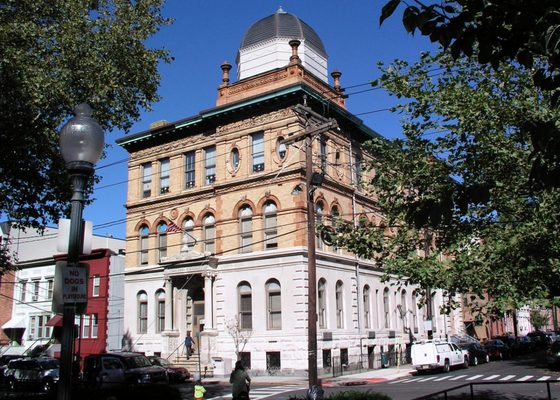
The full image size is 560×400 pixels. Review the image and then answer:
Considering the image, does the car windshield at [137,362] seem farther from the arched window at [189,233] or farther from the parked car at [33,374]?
the arched window at [189,233]

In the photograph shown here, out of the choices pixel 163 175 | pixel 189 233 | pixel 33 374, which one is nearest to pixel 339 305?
pixel 189 233

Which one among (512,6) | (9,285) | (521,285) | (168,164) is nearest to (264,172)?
(168,164)

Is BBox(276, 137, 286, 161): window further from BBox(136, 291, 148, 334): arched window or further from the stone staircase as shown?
BBox(136, 291, 148, 334): arched window

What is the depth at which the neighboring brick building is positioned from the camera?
3170 centimetres

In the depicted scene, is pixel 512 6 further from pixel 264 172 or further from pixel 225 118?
pixel 225 118

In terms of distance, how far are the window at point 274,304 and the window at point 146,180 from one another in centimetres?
1220

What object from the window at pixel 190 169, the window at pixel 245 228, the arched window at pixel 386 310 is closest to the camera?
the window at pixel 245 228

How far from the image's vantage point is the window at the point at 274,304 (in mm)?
31688

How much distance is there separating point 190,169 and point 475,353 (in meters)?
22.7

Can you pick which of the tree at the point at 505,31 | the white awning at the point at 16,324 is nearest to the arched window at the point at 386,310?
the white awning at the point at 16,324

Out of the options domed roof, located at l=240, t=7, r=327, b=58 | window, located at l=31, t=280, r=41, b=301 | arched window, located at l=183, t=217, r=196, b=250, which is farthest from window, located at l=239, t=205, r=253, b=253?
window, located at l=31, t=280, r=41, b=301

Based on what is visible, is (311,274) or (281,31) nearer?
(311,274)

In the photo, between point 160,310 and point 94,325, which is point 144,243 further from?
point 94,325

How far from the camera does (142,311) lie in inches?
1501
